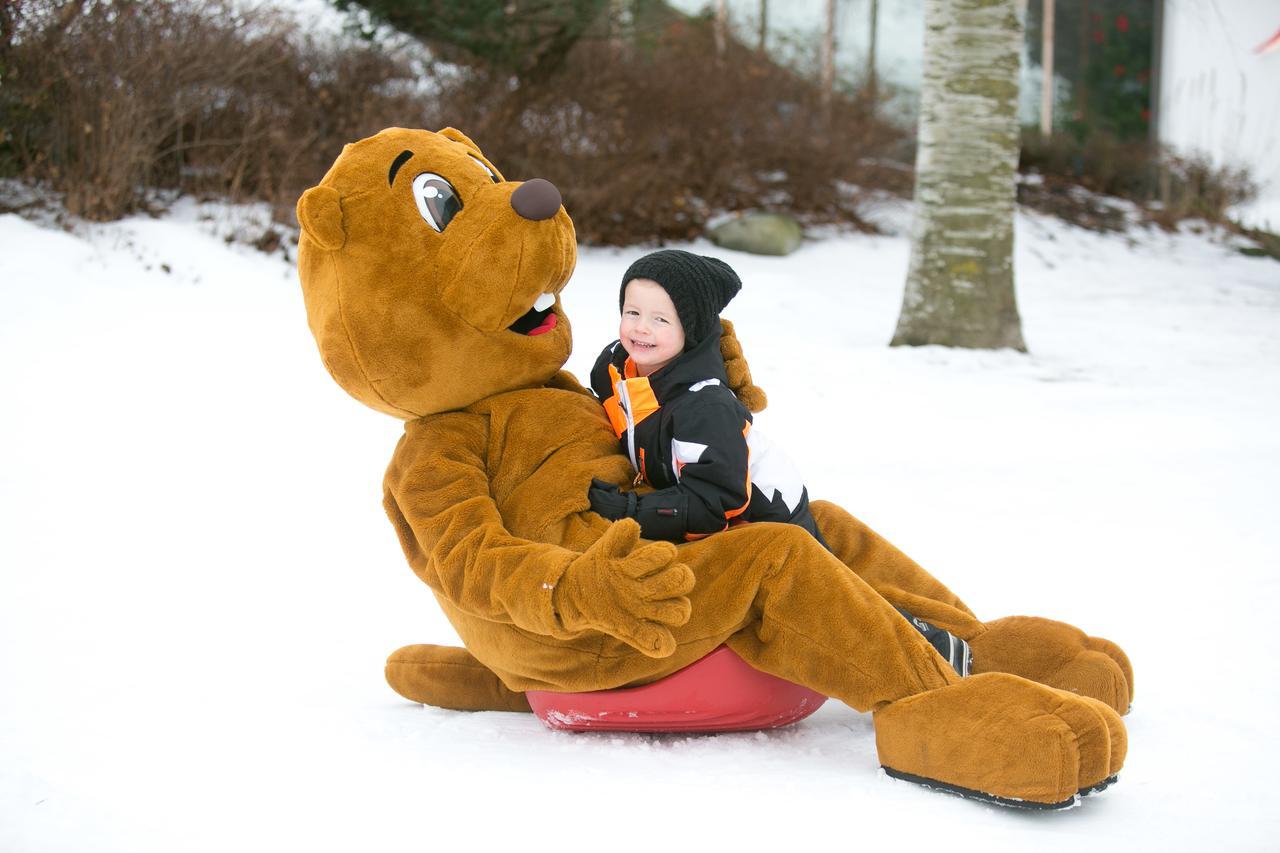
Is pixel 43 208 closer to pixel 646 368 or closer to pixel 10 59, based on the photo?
pixel 10 59

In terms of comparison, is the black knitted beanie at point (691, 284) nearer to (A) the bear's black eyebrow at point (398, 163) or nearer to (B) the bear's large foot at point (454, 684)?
(A) the bear's black eyebrow at point (398, 163)

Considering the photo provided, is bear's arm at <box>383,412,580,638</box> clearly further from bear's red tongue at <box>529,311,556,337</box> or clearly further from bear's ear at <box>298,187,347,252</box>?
bear's ear at <box>298,187,347,252</box>

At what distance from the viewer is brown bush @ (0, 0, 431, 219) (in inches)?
299

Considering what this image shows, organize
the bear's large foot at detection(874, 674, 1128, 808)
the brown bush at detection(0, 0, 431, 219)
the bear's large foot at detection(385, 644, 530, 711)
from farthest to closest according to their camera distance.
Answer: the brown bush at detection(0, 0, 431, 219) < the bear's large foot at detection(385, 644, 530, 711) < the bear's large foot at detection(874, 674, 1128, 808)

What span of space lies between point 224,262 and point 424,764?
5.93 meters

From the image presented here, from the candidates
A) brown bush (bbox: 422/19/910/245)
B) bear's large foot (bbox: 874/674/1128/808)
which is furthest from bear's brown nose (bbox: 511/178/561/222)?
brown bush (bbox: 422/19/910/245)

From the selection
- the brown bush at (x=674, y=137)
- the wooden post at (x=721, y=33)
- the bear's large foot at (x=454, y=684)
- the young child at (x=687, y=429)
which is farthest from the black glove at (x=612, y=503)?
the wooden post at (x=721, y=33)

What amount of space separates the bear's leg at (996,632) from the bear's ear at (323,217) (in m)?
1.32

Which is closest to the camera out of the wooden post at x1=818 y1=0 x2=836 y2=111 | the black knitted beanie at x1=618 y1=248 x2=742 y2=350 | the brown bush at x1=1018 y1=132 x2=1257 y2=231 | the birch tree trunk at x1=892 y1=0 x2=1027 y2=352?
the black knitted beanie at x1=618 y1=248 x2=742 y2=350

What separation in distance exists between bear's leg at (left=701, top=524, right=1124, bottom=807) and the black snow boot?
0.94ft

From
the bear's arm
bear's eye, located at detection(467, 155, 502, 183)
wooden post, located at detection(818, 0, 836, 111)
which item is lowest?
the bear's arm

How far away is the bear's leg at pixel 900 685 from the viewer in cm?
218

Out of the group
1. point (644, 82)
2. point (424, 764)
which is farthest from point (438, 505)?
point (644, 82)

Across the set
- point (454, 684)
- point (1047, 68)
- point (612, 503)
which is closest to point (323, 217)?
point (612, 503)
